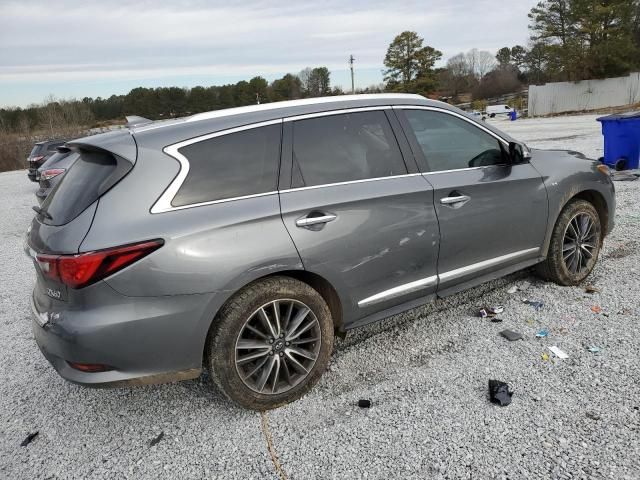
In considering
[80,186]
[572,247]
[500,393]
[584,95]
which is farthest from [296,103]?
[584,95]

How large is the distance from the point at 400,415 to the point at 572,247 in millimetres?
2515

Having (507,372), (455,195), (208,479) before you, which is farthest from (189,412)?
(455,195)

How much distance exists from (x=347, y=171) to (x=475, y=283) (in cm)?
144

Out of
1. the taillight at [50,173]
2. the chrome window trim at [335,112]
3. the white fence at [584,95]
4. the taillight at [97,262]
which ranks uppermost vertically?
the white fence at [584,95]

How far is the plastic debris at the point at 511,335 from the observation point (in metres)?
3.63

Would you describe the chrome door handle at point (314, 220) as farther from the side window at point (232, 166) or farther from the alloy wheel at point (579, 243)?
the alloy wheel at point (579, 243)

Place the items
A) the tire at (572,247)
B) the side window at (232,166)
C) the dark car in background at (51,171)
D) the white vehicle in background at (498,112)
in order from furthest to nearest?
the white vehicle in background at (498,112) < the dark car in background at (51,171) < the tire at (572,247) < the side window at (232,166)

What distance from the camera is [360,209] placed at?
315 cm

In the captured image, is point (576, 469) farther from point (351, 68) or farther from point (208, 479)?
point (351, 68)

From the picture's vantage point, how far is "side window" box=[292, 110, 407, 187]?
3129 mm

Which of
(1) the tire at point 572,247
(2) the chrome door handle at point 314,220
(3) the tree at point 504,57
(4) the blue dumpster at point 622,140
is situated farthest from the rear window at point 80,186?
(3) the tree at point 504,57

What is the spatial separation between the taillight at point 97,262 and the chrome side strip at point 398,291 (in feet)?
4.65

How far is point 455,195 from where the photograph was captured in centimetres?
356

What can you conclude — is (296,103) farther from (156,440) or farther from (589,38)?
(589,38)
